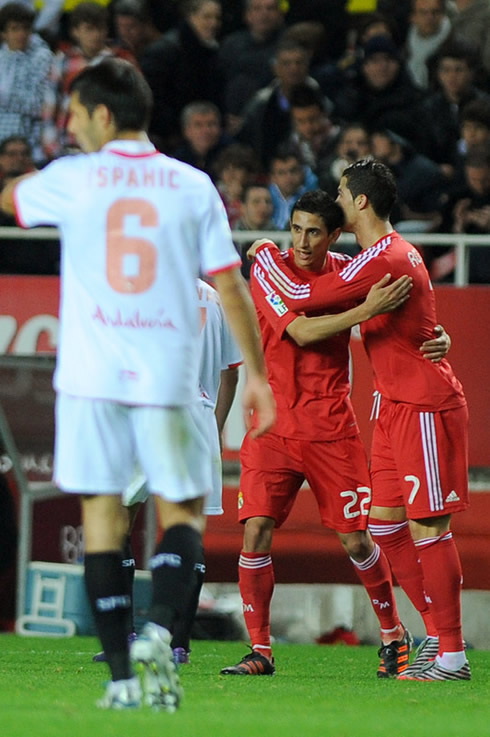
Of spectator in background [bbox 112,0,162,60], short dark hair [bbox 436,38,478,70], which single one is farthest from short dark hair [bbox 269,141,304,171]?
spectator in background [bbox 112,0,162,60]

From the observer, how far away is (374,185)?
6.58m

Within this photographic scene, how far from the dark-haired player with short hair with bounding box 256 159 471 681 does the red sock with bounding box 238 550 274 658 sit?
55 centimetres

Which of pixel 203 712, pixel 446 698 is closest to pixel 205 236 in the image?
pixel 203 712

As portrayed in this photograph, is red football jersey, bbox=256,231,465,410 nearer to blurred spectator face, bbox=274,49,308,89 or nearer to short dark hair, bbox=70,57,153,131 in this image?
short dark hair, bbox=70,57,153,131

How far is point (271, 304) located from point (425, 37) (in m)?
6.53

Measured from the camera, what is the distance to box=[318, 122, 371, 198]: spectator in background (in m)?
10.8

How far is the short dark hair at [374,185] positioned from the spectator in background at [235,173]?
4.32 m

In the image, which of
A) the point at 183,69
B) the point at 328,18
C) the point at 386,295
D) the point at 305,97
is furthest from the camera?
the point at 328,18

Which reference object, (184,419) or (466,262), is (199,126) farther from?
(184,419)

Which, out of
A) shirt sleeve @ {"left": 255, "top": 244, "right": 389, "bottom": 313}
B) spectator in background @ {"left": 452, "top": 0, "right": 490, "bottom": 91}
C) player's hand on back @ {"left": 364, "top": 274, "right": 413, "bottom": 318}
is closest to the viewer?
player's hand on back @ {"left": 364, "top": 274, "right": 413, "bottom": 318}

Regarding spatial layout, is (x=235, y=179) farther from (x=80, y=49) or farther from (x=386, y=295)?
(x=386, y=295)

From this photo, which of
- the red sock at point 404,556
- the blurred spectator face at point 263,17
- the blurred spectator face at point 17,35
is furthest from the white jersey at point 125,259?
the blurred spectator face at point 263,17

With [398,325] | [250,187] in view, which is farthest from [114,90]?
[250,187]

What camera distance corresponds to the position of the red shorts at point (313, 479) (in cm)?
683
